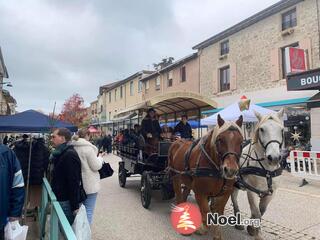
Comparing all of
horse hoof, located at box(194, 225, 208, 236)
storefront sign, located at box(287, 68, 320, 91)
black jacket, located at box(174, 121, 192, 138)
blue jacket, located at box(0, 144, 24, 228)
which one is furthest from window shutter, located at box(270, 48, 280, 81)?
blue jacket, located at box(0, 144, 24, 228)

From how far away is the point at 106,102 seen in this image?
43.3m

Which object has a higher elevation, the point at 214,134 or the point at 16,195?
the point at 214,134

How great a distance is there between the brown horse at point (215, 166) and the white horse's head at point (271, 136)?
0.36 m

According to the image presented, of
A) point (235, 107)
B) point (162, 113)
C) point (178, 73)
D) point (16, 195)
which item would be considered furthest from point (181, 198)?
point (178, 73)

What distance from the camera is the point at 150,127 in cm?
738

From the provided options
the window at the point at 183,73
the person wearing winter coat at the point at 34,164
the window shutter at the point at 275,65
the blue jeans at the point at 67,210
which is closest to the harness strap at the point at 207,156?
the blue jeans at the point at 67,210

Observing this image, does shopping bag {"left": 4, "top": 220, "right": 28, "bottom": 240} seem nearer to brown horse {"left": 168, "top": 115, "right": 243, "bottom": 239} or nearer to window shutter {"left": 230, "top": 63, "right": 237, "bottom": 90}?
brown horse {"left": 168, "top": 115, "right": 243, "bottom": 239}

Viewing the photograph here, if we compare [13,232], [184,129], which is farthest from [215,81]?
[13,232]

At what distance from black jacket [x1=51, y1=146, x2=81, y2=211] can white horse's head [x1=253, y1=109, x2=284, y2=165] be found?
2.59 meters

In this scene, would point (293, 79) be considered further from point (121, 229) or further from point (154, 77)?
point (154, 77)

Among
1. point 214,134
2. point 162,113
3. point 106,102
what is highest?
point 106,102

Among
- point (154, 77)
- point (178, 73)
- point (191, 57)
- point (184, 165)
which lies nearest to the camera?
point (184, 165)

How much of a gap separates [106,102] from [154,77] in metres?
16.5

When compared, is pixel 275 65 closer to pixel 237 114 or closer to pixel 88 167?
pixel 237 114
